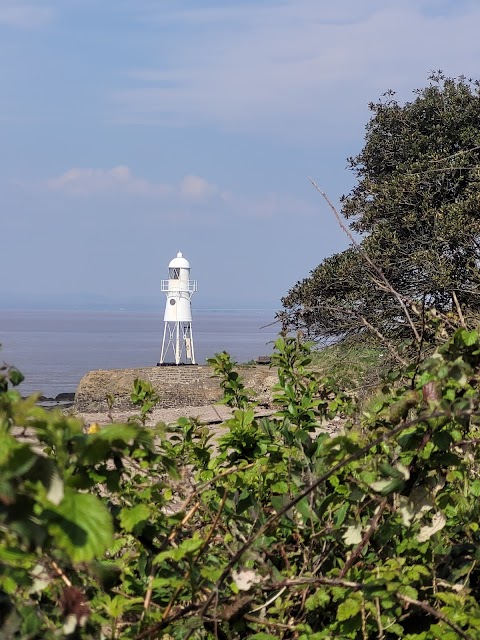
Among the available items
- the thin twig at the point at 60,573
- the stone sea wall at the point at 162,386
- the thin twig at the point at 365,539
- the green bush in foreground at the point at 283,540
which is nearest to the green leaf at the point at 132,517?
the green bush in foreground at the point at 283,540

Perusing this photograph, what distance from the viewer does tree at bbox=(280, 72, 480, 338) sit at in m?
14.5

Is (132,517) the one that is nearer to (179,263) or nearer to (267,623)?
(267,623)

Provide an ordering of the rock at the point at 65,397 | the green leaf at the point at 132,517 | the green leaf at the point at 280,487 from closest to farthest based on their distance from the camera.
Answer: the green leaf at the point at 132,517 < the green leaf at the point at 280,487 < the rock at the point at 65,397

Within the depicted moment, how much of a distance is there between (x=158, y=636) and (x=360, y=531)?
19.7 inches

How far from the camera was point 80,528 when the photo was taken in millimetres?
1098

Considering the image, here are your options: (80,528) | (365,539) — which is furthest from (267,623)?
(80,528)

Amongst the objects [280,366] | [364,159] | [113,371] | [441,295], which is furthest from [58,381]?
[280,366]

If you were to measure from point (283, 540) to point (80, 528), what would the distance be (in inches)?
45.2

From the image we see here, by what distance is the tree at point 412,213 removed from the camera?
14.5 m

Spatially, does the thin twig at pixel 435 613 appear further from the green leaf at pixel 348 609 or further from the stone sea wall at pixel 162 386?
the stone sea wall at pixel 162 386

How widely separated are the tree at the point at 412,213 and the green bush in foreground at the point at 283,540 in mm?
10091

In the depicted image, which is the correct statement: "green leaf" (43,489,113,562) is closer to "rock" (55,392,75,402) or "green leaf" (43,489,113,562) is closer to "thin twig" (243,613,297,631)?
"thin twig" (243,613,297,631)

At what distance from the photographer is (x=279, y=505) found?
2074 millimetres

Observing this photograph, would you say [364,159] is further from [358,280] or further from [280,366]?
[280,366]
